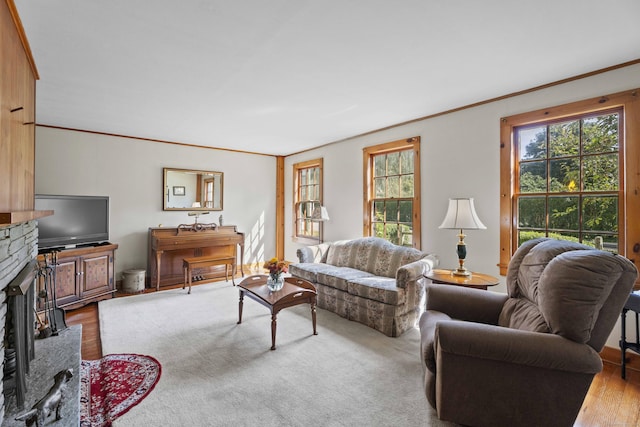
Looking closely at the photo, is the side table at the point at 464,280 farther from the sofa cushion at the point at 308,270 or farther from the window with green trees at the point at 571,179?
the sofa cushion at the point at 308,270

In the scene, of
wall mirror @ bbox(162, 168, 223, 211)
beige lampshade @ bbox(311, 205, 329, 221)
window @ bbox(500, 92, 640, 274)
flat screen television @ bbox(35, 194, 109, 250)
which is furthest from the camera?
→ wall mirror @ bbox(162, 168, 223, 211)

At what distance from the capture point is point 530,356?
150 cm

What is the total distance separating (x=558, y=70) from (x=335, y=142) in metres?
3.14

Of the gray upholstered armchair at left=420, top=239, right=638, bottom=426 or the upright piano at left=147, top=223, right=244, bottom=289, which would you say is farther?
the upright piano at left=147, top=223, right=244, bottom=289

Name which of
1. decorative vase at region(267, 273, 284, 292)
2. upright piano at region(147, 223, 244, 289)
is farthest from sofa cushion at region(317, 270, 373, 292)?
upright piano at region(147, 223, 244, 289)

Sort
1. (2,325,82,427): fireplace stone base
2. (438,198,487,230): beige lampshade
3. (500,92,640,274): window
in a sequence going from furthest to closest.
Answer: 1. (438,198,487,230): beige lampshade
2. (500,92,640,274): window
3. (2,325,82,427): fireplace stone base

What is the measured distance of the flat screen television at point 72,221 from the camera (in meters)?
3.60

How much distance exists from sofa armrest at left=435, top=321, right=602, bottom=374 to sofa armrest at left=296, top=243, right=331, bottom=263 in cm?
280

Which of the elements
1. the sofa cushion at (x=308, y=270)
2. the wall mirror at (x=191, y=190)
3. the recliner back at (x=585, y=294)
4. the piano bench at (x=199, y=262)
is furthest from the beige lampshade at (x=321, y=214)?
the recliner back at (x=585, y=294)

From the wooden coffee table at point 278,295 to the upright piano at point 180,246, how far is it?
200 cm

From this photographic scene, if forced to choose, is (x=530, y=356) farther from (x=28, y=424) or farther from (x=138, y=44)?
(x=138, y=44)

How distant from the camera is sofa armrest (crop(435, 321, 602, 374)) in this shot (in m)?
1.45

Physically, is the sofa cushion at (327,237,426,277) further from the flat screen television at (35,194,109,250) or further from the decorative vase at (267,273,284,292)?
the flat screen television at (35,194,109,250)

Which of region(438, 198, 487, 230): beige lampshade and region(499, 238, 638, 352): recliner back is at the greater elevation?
region(438, 198, 487, 230): beige lampshade
